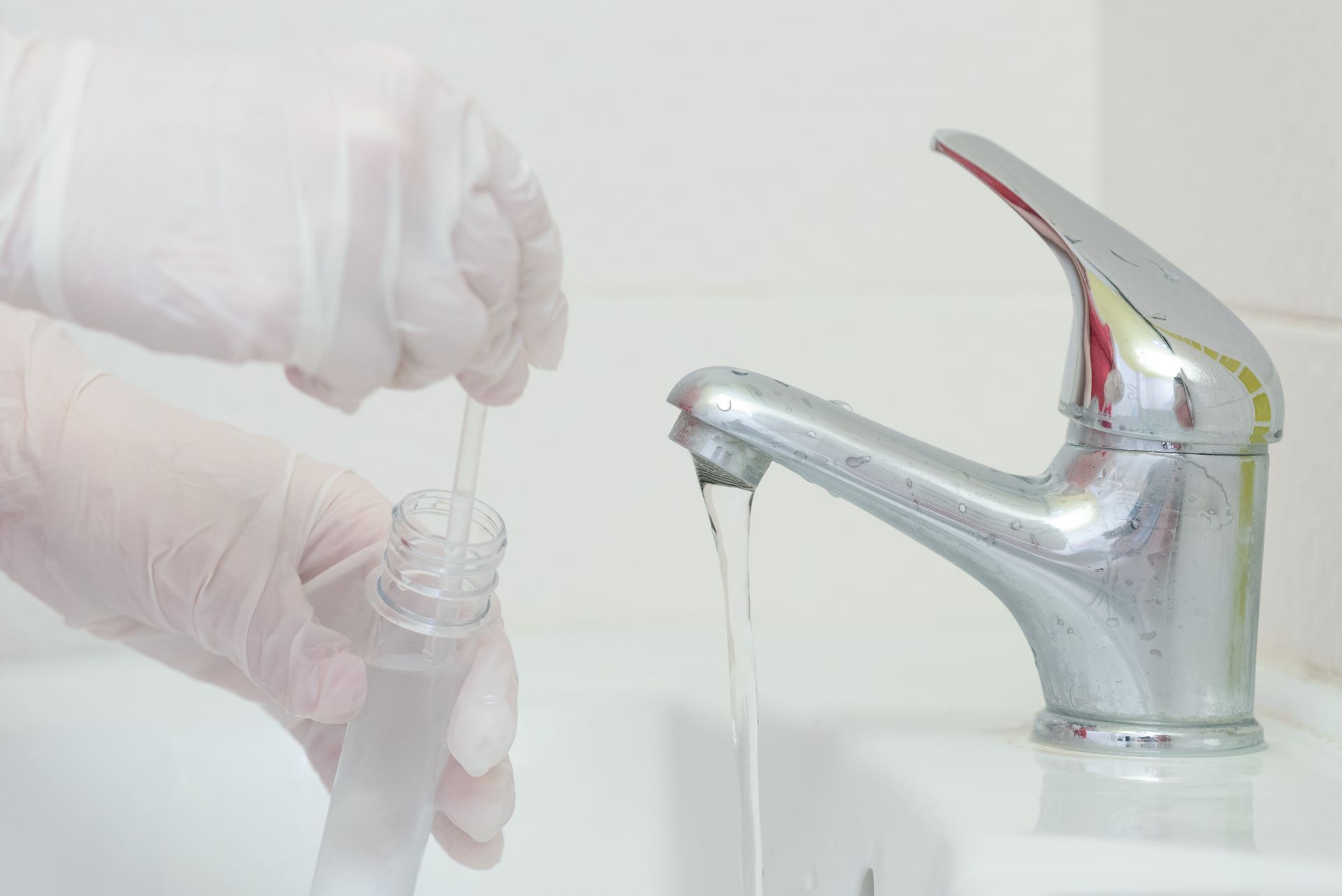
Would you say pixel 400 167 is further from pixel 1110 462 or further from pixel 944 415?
pixel 944 415

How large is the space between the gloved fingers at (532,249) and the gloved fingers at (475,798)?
15cm

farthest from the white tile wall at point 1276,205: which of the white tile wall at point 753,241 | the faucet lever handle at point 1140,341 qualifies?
the faucet lever handle at point 1140,341

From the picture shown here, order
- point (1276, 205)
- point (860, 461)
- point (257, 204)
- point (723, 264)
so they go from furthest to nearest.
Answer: point (723, 264), point (1276, 205), point (860, 461), point (257, 204)

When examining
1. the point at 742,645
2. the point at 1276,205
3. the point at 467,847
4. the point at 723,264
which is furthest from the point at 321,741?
the point at 1276,205

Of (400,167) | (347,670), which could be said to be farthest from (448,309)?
(347,670)

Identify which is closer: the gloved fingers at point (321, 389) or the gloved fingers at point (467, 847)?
the gloved fingers at point (321, 389)

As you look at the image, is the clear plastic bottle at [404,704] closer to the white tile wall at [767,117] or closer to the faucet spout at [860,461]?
the faucet spout at [860,461]

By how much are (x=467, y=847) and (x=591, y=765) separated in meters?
0.10

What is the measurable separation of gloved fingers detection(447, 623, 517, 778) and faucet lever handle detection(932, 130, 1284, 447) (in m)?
0.20

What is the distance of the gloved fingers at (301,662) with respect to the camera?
380 mm

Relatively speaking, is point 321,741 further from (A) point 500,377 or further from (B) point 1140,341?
(B) point 1140,341

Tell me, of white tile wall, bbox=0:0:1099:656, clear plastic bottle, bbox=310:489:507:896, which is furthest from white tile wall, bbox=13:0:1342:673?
clear plastic bottle, bbox=310:489:507:896

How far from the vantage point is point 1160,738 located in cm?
40

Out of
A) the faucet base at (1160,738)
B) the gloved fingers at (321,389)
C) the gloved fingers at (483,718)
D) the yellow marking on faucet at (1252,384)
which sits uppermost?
the gloved fingers at (321,389)
